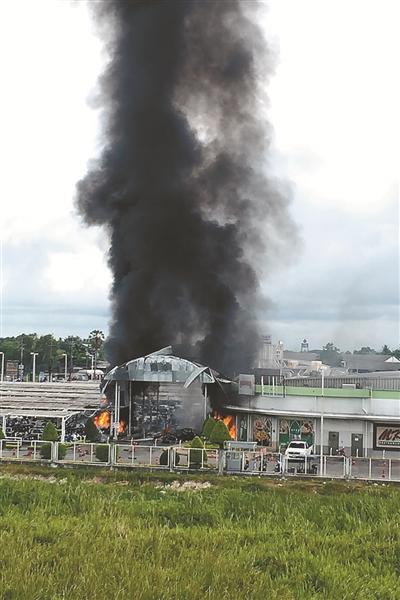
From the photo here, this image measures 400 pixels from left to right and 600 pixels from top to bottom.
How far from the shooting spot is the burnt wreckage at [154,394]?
140 ft

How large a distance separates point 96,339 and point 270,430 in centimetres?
8427

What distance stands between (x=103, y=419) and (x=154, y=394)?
434 inches

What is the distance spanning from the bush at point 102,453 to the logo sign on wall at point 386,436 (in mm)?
14142

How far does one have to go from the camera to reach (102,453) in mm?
32344

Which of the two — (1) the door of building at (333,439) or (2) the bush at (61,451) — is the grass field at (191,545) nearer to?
(2) the bush at (61,451)

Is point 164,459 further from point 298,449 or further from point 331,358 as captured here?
point 331,358

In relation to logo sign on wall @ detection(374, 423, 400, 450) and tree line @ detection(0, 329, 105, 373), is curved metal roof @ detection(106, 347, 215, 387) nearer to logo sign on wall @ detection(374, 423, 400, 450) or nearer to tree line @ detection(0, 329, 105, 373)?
logo sign on wall @ detection(374, 423, 400, 450)

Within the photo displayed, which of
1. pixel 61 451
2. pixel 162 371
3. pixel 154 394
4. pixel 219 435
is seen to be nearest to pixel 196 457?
pixel 219 435

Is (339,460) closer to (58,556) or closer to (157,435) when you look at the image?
(157,435)

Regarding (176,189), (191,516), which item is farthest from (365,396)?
(176,189)

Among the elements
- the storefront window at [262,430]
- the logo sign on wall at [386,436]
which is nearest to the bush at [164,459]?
the storefront window at [262,430]

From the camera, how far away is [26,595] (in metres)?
11.0

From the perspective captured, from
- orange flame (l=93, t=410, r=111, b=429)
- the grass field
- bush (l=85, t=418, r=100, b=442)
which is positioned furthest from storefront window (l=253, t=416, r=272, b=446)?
the grass field

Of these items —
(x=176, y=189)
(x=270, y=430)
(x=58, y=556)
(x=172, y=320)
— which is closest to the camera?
(x=58, y=556)
